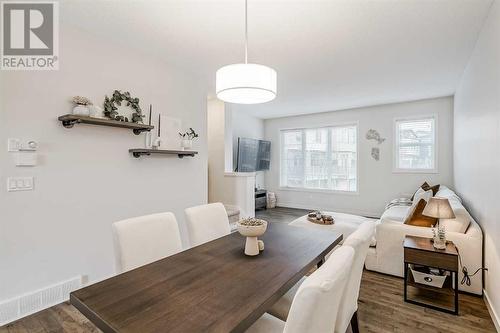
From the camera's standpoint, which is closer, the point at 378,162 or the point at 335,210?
the point at 378,162

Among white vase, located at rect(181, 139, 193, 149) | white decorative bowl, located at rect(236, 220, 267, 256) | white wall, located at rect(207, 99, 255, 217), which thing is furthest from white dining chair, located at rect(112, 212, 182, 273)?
white wall, located at rect(207, 99, 255, 217)

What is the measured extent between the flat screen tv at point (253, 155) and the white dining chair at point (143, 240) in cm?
418

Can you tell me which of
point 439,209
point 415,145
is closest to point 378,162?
point 415,145

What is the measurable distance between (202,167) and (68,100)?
6.07 feet

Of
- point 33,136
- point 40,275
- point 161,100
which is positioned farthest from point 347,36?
point 40,275

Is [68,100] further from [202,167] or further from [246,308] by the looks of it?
[246,308]

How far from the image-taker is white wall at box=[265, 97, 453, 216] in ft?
16.9

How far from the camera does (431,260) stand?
2270 millimetres

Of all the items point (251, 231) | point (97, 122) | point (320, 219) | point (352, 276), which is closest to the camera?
point (352, 276)

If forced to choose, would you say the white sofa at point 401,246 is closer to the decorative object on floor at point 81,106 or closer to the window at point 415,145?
the window at point 415,145

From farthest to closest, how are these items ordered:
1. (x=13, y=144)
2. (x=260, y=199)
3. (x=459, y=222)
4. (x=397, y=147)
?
(x=260, y=199) → (x=397, y=147) → (x=459, y=222) → (x=13, y=144)

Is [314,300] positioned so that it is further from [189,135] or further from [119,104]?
[189,135]

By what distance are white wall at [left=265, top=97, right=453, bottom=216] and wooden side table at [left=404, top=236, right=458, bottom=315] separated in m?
3.35

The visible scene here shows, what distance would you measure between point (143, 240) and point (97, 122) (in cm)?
139
